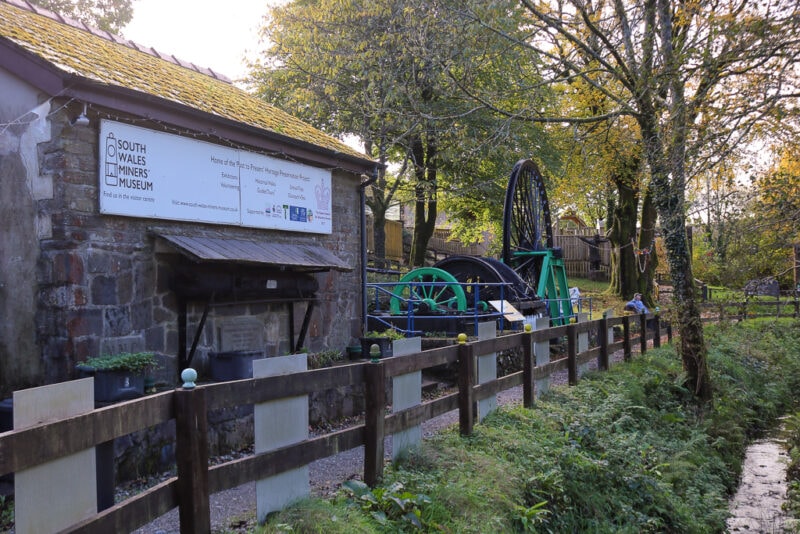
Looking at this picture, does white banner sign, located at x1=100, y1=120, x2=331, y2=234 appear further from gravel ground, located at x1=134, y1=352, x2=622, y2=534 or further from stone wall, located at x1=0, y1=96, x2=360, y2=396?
gravel ground, located at x1=134, y1=352, x2=622, y2=534

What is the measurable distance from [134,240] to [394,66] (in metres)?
6.48

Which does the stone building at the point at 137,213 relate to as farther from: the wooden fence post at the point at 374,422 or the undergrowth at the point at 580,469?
the undergrowth at the point at 580,469

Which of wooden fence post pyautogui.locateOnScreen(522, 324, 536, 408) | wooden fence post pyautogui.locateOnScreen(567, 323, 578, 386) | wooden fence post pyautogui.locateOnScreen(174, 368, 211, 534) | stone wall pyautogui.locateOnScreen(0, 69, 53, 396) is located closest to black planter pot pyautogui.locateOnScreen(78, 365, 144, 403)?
stone wall pyautogui.locateOnScreen(0, 69, 53, 396)

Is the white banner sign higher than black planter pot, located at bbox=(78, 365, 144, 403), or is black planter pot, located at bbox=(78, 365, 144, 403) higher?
the white banner sign

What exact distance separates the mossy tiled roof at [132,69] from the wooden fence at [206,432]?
3992 millimetres

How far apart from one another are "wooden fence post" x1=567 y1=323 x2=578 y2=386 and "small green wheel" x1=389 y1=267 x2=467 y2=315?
2927mm

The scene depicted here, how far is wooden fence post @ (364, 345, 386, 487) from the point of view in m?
4.88

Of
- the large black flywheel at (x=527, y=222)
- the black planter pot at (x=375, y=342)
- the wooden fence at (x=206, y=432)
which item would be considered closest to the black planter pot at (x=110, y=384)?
the wooden fence at (x=206, y=432)

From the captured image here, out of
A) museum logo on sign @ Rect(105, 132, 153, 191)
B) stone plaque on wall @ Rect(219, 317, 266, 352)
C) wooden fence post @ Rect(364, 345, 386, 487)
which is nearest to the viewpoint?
wooden fence post @ Rect(364, 345, 386, 487)

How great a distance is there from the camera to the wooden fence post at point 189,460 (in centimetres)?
351

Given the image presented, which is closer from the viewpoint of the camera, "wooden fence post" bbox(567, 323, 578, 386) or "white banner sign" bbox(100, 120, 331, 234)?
"white banner sign" bbox(100, 120, 331, 234)

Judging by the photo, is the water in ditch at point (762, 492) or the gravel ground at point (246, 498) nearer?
the gravel ground at point (246, 498)

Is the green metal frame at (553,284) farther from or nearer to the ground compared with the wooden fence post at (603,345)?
farther from the ground

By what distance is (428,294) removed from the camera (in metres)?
14.9
